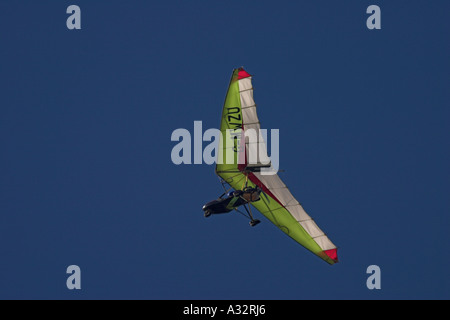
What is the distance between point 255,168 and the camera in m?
49.6

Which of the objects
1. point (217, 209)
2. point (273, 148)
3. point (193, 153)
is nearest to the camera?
point (217, 209)

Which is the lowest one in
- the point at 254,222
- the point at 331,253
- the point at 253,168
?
the point at 331,253

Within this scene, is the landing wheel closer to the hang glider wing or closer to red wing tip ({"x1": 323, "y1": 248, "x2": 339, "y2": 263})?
the hang glider wing

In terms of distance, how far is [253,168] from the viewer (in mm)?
49562

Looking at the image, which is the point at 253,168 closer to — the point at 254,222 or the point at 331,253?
the point at 254,222

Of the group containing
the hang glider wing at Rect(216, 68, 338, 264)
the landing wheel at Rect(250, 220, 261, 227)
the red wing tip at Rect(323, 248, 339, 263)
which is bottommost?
the red wing tip at Rect(323, 248, 339, 263)

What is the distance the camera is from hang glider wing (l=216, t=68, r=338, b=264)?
49.4 meters

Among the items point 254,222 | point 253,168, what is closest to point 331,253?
point 254,222

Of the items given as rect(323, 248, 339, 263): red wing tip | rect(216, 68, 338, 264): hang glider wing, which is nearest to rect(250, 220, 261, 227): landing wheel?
rect(216, 68, 338, 264): hang glider wing

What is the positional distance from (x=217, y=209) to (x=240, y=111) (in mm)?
6022

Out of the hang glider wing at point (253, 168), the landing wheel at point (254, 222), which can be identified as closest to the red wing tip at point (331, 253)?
the hang glider wing at point (253, 168)

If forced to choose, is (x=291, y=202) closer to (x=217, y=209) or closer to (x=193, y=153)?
(x=217, y=209)
